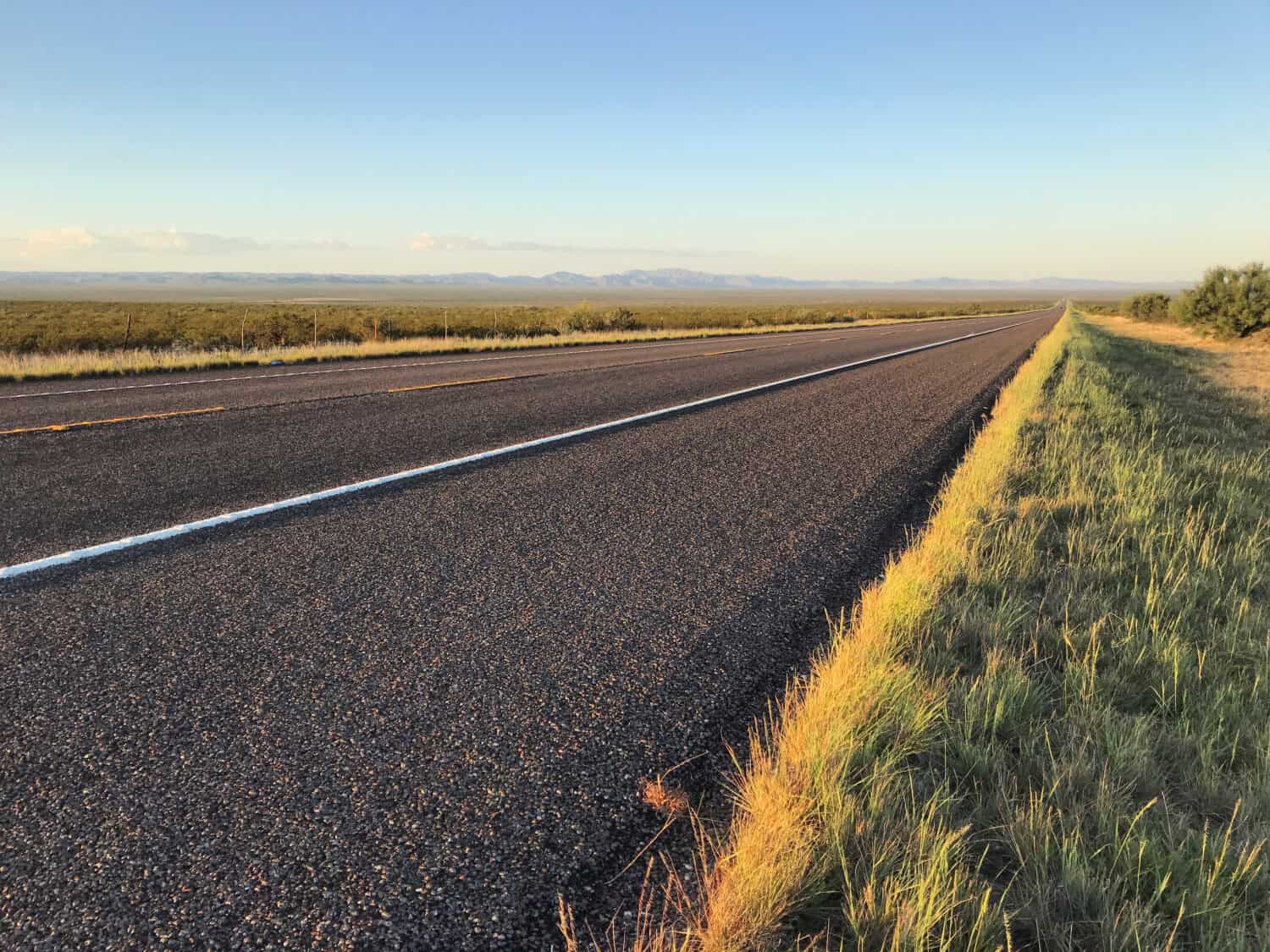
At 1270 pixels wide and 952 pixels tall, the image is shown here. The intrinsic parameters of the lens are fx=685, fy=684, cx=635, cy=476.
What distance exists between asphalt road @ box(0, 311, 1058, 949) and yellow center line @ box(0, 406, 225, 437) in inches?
19.5

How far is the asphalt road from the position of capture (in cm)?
164

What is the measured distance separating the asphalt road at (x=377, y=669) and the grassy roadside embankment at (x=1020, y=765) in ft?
1.11

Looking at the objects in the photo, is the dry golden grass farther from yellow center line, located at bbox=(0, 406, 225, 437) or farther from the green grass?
yellow center line, located at bbox=(0, 406, 225, 437)

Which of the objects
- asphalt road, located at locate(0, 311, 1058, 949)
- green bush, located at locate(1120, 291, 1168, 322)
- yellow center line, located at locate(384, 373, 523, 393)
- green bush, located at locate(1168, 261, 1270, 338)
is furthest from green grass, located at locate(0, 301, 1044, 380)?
green bush, located at locate(1120, 291, 1168, 322)

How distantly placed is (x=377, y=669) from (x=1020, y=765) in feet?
7.22

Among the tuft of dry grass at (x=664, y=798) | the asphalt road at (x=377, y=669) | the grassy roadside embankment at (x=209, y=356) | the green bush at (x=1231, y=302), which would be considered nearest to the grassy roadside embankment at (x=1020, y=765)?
the tuft of dry grass at (x=664, y=798)

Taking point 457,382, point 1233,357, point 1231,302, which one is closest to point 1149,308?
point 1231,302

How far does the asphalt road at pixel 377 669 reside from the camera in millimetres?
1640

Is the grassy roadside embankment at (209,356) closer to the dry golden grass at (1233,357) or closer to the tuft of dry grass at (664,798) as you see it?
the tuft of dry grass at (664,798)

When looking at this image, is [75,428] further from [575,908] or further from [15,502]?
[575,908]

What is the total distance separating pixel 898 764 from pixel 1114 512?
3557 millimetres

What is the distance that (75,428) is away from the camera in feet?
22.0

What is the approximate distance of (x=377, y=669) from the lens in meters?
2.60

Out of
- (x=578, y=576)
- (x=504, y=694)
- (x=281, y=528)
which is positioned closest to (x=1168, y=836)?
(x=504, y=694)
